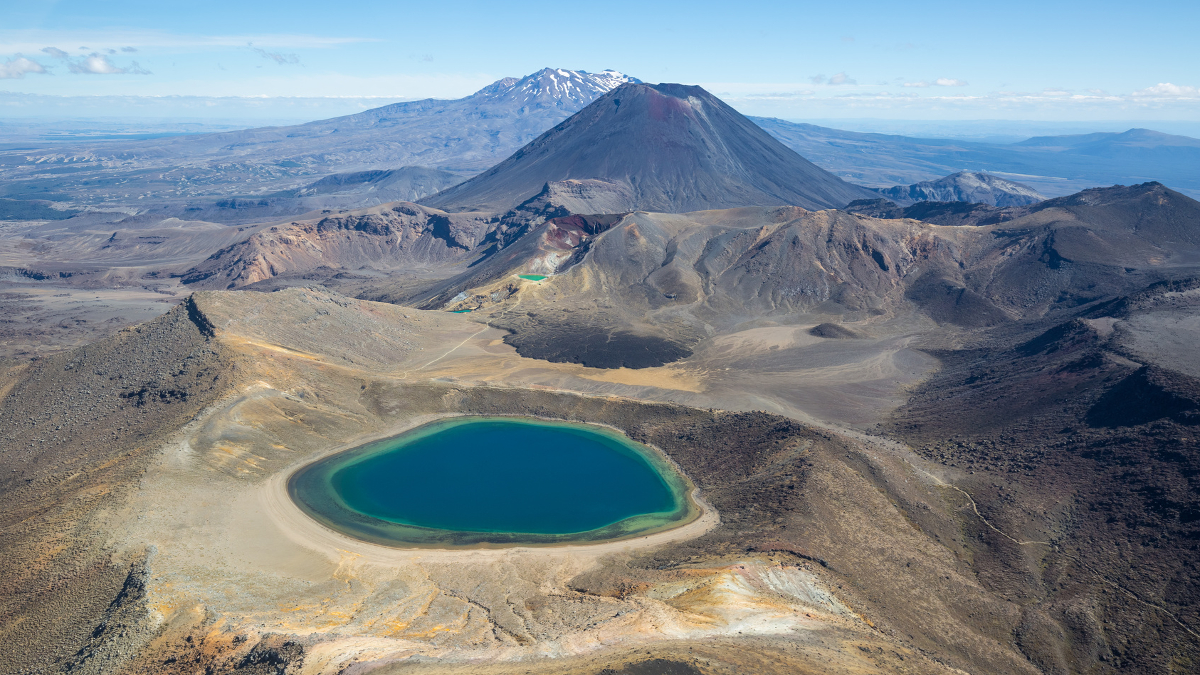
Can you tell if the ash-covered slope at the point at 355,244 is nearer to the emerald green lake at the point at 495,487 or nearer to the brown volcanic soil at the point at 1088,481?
the emerald green lake at the point at 495,487

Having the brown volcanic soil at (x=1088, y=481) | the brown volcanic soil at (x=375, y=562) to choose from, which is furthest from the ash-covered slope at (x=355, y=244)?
the brown volcanic soil at (x=1088, y=481)

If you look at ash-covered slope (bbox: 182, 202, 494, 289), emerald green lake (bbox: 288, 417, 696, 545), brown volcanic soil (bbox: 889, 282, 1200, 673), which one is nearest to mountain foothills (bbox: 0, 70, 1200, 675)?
brown volcanic soil (bbox: 889, 282, 1200, 673)

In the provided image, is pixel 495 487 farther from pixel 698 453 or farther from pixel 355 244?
pixel 355 244

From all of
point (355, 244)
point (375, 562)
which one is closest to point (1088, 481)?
point (375, 562)

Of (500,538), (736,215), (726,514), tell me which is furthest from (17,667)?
(736,215)

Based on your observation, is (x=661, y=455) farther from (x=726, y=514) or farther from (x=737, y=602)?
(x=737, y=602)

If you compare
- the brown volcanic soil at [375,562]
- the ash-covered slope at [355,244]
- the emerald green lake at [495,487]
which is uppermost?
the ash-covered slope at [355,244]
